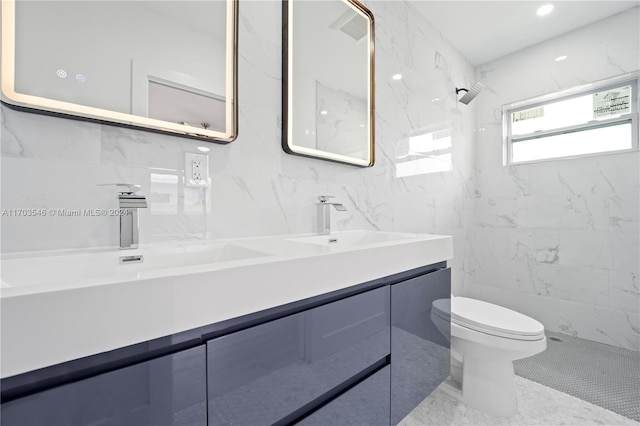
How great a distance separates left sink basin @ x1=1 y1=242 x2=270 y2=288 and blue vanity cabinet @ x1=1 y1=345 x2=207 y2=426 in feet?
0.54

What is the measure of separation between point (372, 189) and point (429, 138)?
0.81 metres

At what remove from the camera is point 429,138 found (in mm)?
2162

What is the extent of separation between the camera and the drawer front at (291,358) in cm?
58

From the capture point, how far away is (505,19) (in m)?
2.15

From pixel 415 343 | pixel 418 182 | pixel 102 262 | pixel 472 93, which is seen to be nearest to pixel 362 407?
pixel 415 343

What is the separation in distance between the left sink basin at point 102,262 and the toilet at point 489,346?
3.00ft

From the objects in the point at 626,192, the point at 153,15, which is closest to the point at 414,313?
the point at 153,15

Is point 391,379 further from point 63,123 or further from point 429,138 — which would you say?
point 429,138

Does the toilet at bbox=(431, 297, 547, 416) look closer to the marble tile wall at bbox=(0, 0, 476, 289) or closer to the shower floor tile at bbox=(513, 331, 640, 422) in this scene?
the shower floor tile at bbox=(513, 331, 640, 422)

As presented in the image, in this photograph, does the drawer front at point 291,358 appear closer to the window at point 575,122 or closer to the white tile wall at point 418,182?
the white tile wall at point 418,182

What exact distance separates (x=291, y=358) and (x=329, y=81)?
1.30 metres

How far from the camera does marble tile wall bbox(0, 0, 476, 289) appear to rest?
0.77m

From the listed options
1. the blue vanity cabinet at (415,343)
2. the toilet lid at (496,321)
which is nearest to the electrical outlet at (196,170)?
the blue vanity cabinet at (415,343)

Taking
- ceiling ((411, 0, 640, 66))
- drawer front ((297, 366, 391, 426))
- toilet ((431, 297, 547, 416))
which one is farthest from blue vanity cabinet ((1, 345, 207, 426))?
ceiling ((411, 0, 640, 66))
